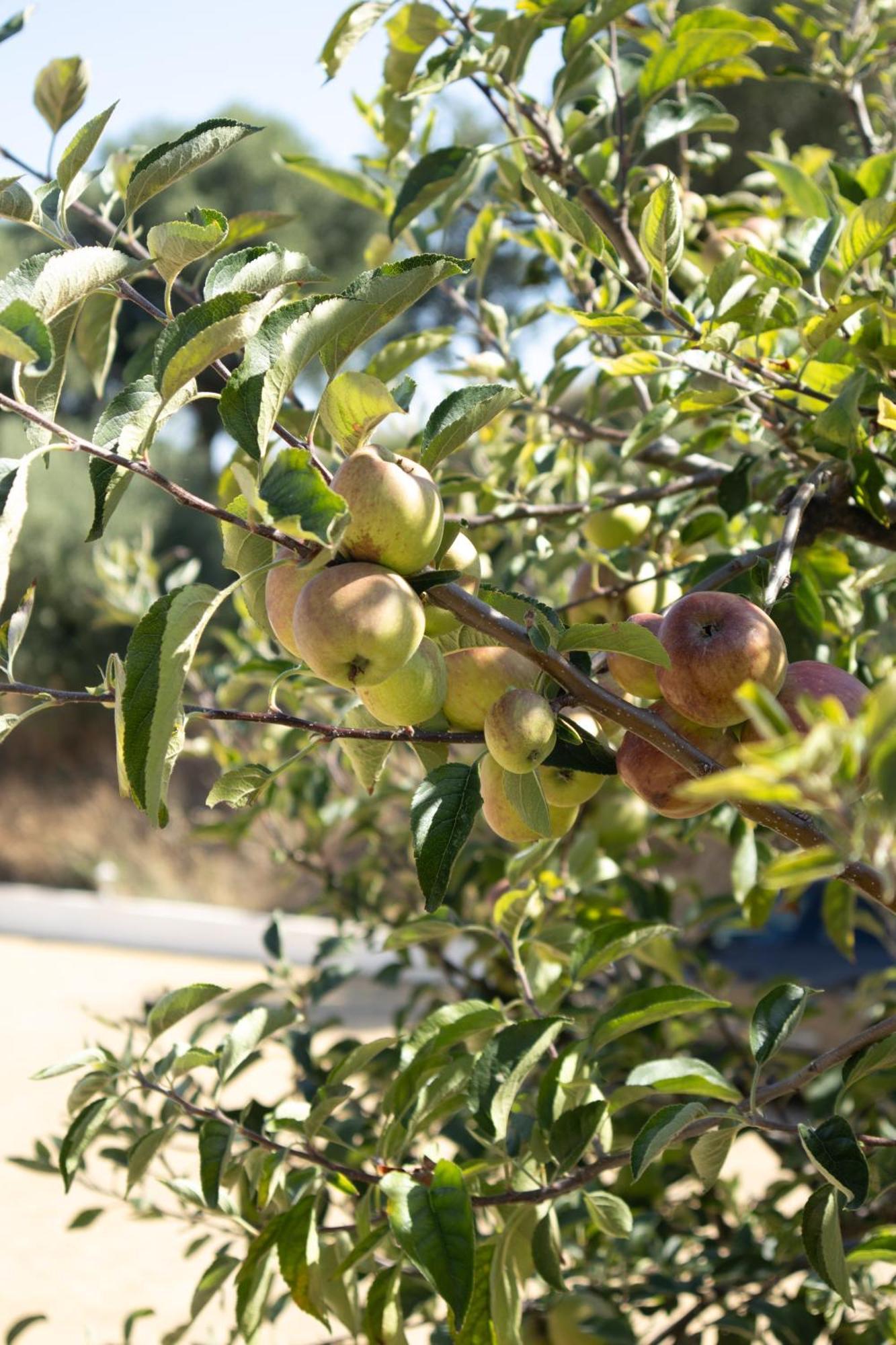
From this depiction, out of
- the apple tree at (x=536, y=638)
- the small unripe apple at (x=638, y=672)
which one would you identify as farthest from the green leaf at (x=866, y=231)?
the small unripe apple at (x=638, y=672)

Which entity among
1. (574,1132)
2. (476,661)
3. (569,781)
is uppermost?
(476,661)

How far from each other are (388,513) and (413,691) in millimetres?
94

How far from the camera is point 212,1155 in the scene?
848 mm

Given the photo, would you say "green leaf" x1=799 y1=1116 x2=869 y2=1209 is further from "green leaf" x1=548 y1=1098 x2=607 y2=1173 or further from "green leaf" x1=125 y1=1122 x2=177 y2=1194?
"green leaf" x1=125 y1=1122 x2=177 y2=1194

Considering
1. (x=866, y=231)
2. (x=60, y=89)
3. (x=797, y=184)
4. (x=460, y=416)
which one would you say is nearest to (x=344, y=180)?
(x=60, y=89)

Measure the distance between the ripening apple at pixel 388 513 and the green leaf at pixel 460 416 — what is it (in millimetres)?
54

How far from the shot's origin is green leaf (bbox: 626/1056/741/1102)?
2.42 feet

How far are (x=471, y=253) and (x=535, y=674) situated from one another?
82cm

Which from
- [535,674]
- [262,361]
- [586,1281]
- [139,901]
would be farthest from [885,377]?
[139,901]

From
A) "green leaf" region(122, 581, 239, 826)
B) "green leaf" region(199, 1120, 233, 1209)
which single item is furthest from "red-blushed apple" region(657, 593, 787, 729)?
"green leaf" region(199, 1120, 233, 1209)

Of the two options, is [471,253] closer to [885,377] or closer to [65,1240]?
[885,377]

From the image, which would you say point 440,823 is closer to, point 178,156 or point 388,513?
point 388,513

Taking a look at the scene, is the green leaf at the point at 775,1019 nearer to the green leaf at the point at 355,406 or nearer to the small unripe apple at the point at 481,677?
the small unripe apple at the point at 481,677

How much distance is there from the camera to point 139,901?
788 cm
